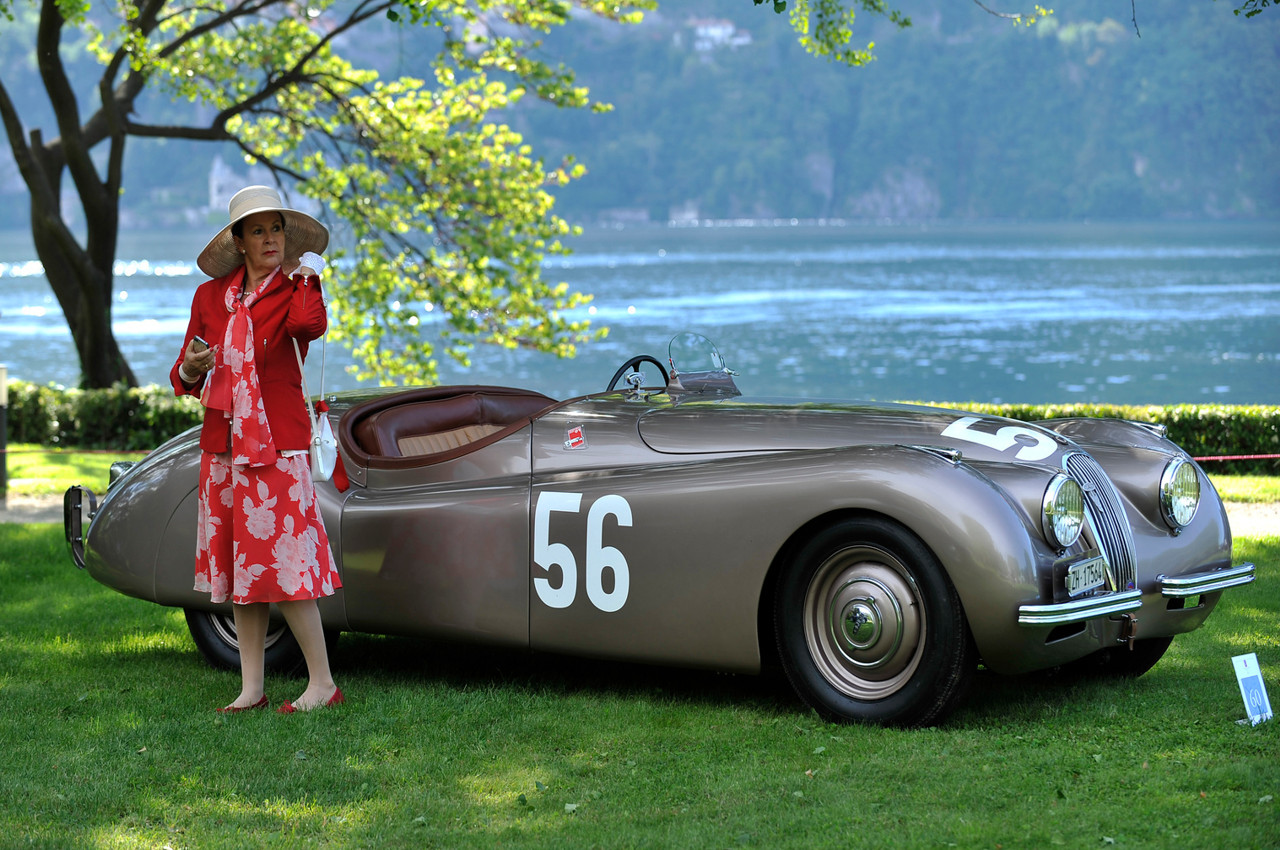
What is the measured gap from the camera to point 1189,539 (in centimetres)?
500

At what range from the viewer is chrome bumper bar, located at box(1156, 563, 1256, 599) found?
184 inches

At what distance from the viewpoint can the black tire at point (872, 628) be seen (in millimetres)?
4277

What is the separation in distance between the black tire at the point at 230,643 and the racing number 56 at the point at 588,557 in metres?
1.23

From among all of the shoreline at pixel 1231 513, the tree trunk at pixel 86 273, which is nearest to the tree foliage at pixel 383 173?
the tree trunk at pixel 86 273

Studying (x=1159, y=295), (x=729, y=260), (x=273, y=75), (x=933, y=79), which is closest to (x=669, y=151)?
(x=933, y=79)

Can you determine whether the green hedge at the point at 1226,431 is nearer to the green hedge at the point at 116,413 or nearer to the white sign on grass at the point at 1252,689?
the green hedge at the point at 116,413

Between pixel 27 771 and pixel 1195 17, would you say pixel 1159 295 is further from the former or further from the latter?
pixel 1195 17

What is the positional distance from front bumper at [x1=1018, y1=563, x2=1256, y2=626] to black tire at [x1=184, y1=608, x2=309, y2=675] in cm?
298

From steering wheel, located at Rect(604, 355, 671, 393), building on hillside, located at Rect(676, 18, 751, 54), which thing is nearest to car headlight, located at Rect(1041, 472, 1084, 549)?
steering wheel, located at Rect(604, 355, 671, 393)

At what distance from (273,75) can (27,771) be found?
15963 millimetres

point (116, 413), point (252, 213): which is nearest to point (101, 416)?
point (116, 413)

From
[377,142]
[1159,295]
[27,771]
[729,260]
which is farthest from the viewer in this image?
[729,260]

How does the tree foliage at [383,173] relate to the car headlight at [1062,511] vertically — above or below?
above

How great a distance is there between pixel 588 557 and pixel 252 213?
5.95ft
